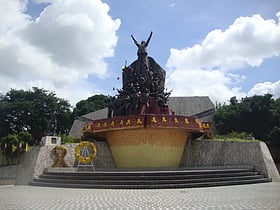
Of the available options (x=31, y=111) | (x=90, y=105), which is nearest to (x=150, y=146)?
(x=31, y=111)

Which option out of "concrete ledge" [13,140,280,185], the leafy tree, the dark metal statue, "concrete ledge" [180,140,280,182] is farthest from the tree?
"concrete ledge" [180,140,280,182]

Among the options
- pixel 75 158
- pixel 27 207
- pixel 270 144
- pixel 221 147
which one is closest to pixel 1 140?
pixel 75 158

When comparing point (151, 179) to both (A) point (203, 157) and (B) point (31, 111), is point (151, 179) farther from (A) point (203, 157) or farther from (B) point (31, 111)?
(B) point (31, 111)

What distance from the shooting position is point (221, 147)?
1992 cm

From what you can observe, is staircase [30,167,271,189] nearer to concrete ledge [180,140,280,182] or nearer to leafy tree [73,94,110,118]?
concrete ledge [180,140,280,182]

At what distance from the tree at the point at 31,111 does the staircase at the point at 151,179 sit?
27.3 m

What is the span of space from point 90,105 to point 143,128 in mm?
32436

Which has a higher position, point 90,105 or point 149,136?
point 90,105

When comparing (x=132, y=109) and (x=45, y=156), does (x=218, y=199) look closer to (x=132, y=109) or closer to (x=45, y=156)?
(x=45, y=156)

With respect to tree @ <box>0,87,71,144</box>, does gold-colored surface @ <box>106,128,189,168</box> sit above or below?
below

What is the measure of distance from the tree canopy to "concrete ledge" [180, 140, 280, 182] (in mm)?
17159

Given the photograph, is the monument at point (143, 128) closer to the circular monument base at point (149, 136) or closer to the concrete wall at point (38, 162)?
the circular monument base at point (149, 136)

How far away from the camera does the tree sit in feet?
141

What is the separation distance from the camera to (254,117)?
126 ft
